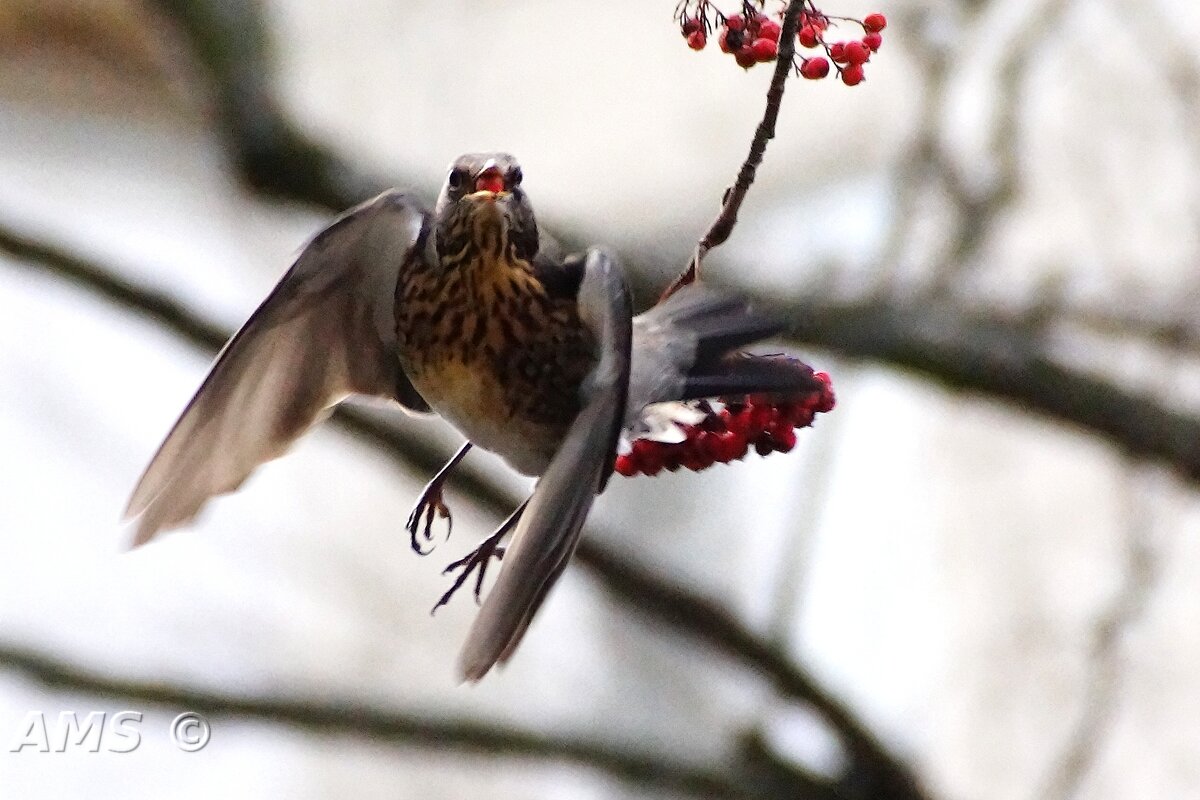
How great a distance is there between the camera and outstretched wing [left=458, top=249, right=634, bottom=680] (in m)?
0.39

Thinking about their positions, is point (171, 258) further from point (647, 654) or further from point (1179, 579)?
point (1179, 579)

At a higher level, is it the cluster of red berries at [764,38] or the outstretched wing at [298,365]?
the cluster of red berries at [764,38]

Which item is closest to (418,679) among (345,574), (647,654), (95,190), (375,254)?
(345,574)

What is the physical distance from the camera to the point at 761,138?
1.43ft

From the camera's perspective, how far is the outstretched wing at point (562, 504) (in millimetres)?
395

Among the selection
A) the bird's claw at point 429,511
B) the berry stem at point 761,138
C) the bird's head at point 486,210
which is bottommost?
the bird's claw at point 429,511

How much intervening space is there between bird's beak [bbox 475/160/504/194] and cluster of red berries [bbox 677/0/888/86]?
10cm

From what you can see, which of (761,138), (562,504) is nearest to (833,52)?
(761,138)

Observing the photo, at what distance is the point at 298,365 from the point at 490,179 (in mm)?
166

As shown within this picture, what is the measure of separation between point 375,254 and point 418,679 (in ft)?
4.93

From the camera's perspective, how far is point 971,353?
1.21 metres

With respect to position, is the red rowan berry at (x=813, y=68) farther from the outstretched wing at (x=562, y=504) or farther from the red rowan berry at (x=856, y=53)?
the outstretched wing at (x=562, y=504)

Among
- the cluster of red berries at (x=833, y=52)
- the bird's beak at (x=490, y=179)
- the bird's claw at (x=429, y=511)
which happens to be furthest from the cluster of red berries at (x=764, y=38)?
the bird's claw at (x=429, y=511)

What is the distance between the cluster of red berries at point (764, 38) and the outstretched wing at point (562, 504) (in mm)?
103
